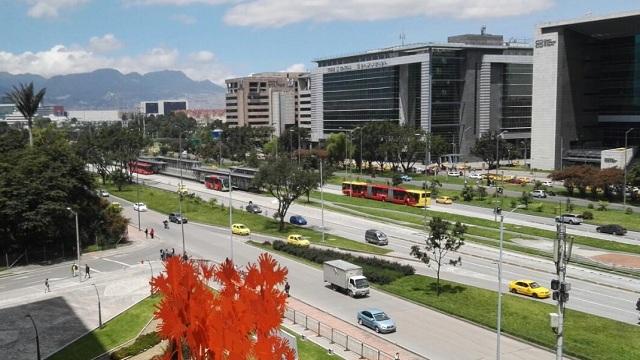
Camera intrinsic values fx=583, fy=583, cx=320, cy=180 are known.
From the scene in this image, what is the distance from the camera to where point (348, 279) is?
4303 cm

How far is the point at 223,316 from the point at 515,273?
3574 centimetres

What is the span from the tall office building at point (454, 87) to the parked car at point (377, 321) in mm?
118918

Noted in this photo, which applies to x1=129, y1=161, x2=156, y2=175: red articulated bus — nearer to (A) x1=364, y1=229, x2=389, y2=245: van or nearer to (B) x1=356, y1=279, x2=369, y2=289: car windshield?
(A) x1=364, y1=229, x2=389, y2=245: van

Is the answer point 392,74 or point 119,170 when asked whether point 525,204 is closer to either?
point 119,170

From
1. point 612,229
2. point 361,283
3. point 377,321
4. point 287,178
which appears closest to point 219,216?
point 287,178

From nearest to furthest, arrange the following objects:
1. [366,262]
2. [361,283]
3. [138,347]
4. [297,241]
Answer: [138,347] → [361,283] → [366,262] → [297,241]

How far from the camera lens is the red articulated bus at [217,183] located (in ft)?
347

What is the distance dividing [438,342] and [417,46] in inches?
5089

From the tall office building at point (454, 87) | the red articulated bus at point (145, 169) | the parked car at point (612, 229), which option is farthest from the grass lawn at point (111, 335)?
the tall office building at point (454, 87)

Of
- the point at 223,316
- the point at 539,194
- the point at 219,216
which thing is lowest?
the point at 219,216

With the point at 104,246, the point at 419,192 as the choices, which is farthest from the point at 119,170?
the point at 419,192

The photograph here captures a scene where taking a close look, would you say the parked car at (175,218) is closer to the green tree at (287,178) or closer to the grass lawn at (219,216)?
the grass lawn at (219,216)

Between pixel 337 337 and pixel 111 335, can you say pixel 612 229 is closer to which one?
pixel 337 337

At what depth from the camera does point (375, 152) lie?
5044 inches
